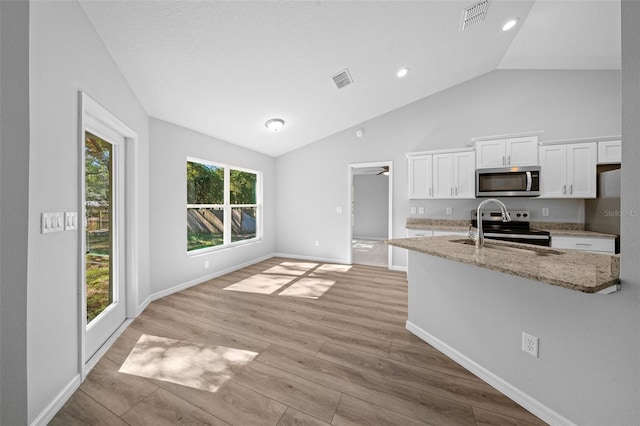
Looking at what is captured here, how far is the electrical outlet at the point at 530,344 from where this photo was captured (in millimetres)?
1451

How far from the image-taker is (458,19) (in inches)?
106

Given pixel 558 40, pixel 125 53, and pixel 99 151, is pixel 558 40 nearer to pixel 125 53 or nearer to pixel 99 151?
pixel 125 53

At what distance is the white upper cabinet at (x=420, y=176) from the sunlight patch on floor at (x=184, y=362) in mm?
3523

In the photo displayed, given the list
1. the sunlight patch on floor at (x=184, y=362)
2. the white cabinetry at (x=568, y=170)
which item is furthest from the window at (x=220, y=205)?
the white cabinetry at (x=568, y=170)

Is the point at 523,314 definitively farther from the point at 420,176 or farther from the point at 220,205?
the point at 220,205

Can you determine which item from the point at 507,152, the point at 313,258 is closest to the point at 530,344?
the point at 507,152

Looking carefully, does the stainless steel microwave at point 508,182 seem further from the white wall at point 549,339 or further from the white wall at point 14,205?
the white wall at point 14,205

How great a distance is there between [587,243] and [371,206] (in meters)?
6.08

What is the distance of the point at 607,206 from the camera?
10.2ft

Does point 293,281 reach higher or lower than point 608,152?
lower

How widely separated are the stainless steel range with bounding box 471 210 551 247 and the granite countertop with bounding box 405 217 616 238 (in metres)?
0.14

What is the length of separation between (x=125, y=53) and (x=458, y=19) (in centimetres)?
342

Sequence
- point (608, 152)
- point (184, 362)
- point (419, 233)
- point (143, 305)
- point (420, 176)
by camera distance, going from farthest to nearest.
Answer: point (420, 176)
point (419, 233)
point (608, 152)
point (143, 305)
point (184, 362)

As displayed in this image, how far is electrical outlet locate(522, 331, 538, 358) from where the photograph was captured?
1.45 m
